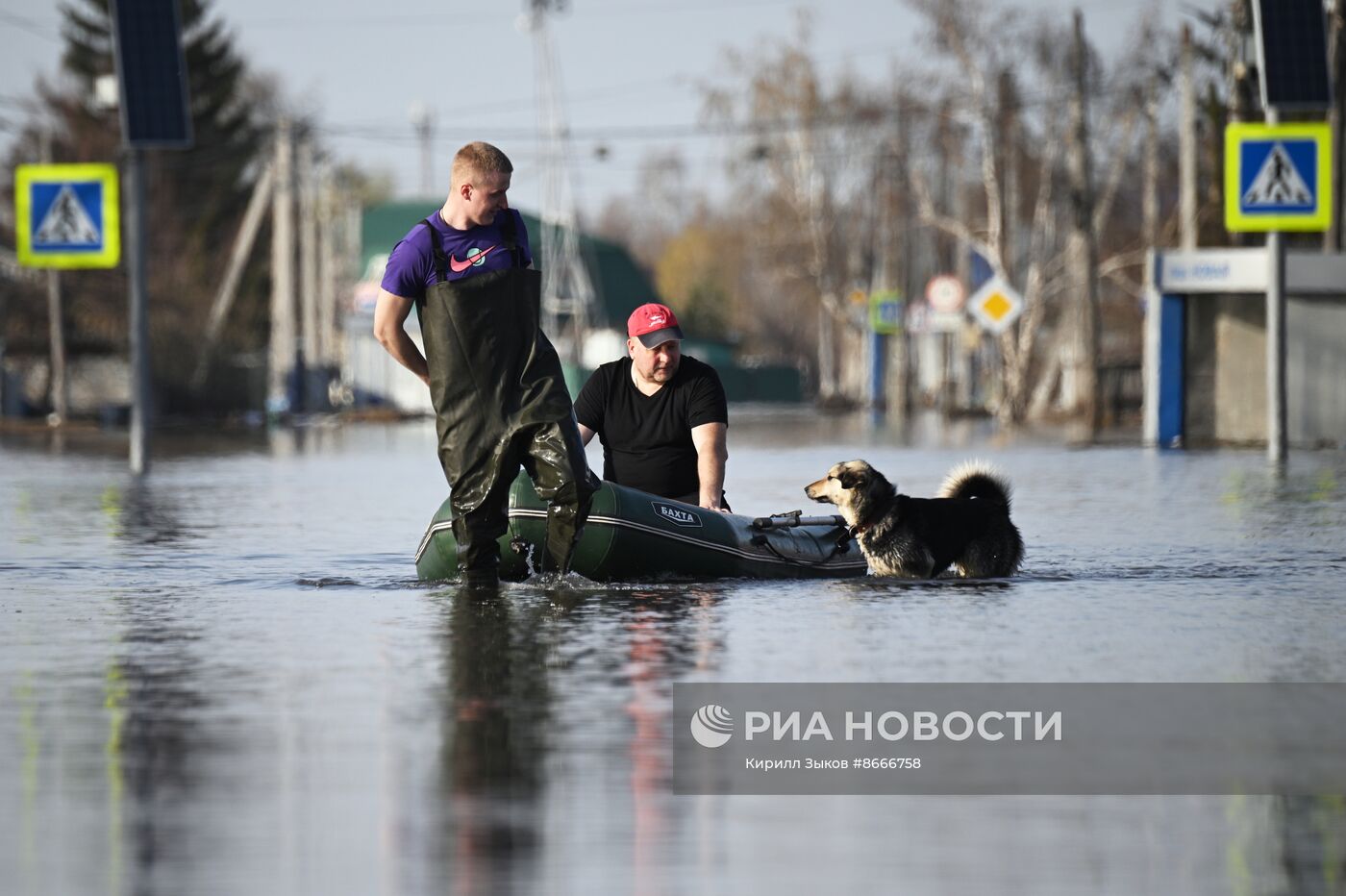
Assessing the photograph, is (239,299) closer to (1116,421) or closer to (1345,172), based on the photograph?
(1116,421)

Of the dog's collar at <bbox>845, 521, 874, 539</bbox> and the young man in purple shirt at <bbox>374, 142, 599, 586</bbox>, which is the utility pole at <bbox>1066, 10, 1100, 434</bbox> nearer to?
the dog's collar at <bbox>845, 521, 874, 539</bbox>

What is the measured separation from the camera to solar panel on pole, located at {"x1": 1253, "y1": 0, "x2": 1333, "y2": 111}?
29.2 meters

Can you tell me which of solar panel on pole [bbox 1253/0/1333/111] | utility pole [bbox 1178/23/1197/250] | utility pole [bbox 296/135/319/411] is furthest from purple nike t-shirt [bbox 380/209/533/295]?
utility pole [bbox 296/135/319/411]

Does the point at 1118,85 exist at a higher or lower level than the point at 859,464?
higher

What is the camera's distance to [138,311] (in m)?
30.3

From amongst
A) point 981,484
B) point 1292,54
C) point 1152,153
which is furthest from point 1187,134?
point 981,484

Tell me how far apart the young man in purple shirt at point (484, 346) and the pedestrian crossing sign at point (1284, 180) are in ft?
58.3

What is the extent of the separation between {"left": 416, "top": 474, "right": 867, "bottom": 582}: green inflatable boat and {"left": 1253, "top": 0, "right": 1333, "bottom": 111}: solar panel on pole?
16.1 m

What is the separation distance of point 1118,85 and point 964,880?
6272cm

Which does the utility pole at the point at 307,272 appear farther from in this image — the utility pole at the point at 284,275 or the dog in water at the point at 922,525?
the dog in water at the point at 922,525

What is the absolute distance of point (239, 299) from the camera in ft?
301

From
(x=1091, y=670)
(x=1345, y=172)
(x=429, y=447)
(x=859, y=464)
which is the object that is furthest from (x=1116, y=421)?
(x=1091, y=670)

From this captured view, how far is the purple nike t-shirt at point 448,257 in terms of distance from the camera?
12250 millimetres

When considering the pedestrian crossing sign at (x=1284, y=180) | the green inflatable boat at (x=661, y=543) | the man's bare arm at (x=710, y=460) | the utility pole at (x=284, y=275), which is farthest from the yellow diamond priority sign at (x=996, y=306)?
the man's bare arm at (x=710, y=460)
